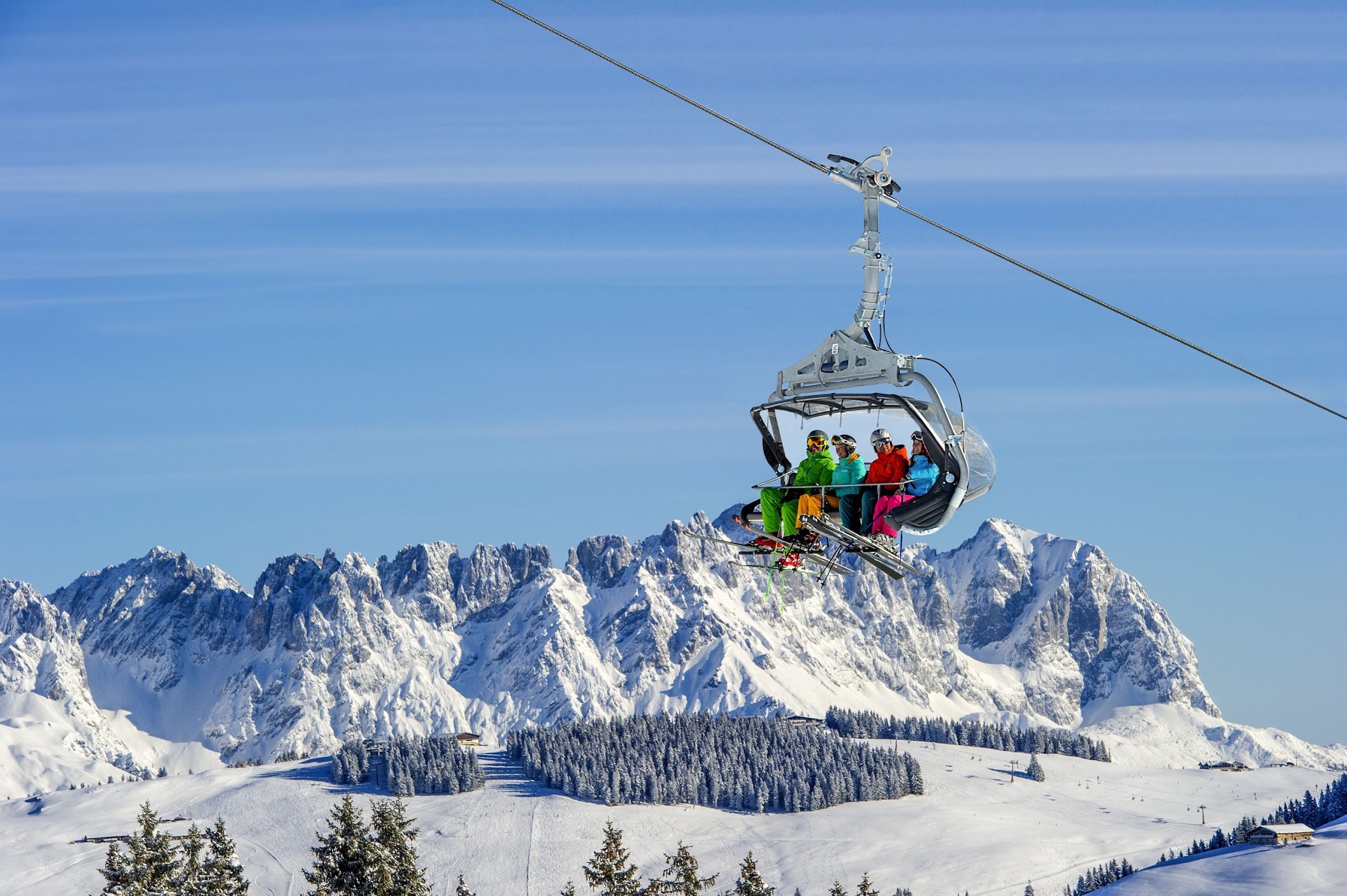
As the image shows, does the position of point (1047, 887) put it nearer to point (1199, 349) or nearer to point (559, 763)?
point (559, 763)

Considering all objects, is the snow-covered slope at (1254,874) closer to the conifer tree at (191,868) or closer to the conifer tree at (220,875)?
the conifer tree at (220,875)

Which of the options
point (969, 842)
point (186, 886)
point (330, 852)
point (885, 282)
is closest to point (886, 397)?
point (885, 282)

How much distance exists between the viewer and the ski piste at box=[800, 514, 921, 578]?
26.1 meters

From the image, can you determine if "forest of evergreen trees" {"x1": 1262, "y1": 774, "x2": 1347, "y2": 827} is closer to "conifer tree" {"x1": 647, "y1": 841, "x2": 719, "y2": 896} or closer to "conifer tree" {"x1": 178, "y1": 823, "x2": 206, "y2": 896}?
"conifer tree" {"x1": 647, "y1": 841, "x2": 719, "y2": 896}

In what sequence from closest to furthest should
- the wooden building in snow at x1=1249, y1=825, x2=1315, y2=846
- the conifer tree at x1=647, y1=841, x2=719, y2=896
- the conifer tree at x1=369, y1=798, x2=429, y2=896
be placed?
the conifer tree at x1=369, y1=798, x2=429, y2=896 → the conifer tree at x1=647, y1=841, x2=719, y2=896 → the wooden building in snow at x1=1249, y1=825, x2=1315, y2=846

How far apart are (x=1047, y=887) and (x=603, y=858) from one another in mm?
117445

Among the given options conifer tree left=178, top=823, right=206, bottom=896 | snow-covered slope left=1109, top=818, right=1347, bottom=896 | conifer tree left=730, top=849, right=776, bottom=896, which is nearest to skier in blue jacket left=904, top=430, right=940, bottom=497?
conifer tree left=178, top=823, right=206, bottom=896

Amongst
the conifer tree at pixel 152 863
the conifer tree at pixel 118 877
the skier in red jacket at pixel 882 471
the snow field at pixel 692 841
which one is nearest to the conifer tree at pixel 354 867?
the conifer tree at pixel 152 863

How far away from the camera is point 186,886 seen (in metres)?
46.3

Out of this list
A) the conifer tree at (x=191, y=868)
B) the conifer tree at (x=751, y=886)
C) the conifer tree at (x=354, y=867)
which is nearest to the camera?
the conifer tree at (x=354, y=867)

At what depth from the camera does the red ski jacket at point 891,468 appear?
26.5 m

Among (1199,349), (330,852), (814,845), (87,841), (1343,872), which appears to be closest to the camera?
(1199,349)

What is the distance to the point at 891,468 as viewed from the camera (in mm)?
26516

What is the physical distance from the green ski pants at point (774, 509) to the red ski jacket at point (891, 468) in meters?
1.41
